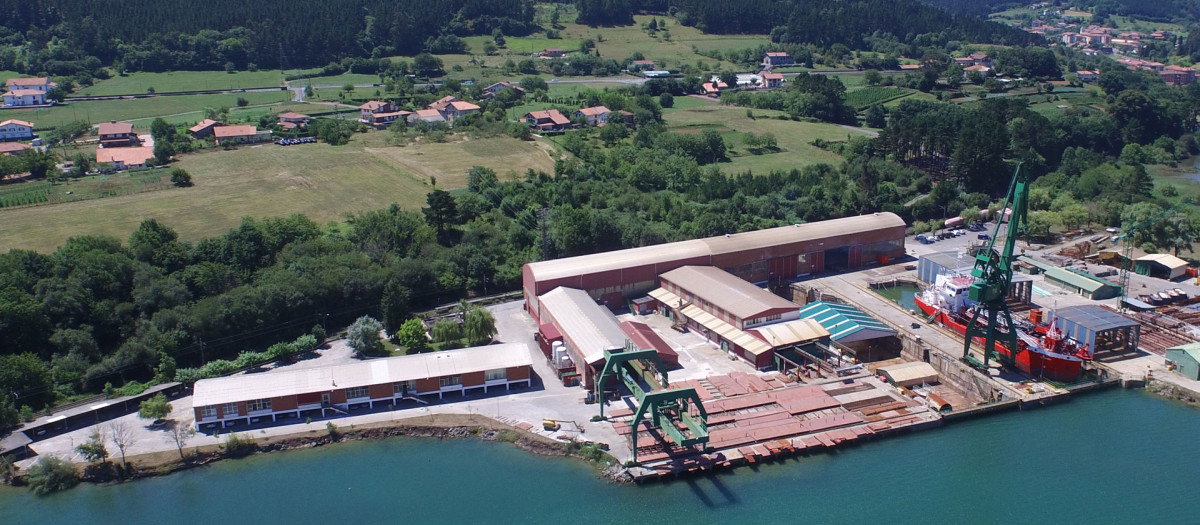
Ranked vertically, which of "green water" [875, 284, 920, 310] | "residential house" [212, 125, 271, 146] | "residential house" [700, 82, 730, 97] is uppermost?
"residential house" [700, 82, 730, 97]

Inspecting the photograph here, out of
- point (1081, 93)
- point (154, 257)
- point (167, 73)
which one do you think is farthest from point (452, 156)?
point (1081, 93)

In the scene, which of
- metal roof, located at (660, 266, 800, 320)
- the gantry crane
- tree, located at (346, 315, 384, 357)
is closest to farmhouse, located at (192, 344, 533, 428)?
tree, located at (346, 315, 384, 357)

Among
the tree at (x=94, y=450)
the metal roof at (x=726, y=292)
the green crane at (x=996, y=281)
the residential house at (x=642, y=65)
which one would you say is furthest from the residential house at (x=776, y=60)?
the tree at (x=94, y=450)

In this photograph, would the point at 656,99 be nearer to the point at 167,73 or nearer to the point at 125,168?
the point at 125,168

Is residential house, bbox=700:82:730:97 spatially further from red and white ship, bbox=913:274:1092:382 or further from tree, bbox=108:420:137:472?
tree, bbox=108:420:137:472

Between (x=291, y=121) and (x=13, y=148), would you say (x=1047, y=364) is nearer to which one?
(x=291, y=121)

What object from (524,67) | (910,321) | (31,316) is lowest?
(910,321)

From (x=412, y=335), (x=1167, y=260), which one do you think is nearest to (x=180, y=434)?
(x=412, y=335)
